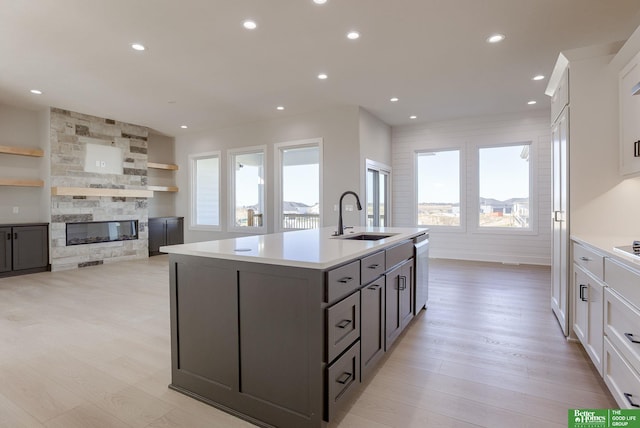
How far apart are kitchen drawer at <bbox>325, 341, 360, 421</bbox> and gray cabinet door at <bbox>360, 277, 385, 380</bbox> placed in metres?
0.09

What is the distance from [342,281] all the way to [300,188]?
17.1 ft

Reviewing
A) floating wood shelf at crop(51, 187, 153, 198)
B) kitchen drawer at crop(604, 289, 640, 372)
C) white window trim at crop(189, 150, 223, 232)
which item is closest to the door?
kitchen drawer at crop(604, 289, 640, 372)

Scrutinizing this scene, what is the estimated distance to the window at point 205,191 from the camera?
26.7 ft

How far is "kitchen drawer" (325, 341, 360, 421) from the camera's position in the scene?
65.8 inches

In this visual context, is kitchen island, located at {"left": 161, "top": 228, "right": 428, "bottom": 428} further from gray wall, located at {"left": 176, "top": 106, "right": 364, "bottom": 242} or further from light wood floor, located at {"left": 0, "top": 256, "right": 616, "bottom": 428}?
gray wall, located at {"left": 176, "top": 106, "right": 364, "bottom": 242}

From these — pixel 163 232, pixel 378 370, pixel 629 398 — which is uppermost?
pixel 163 232

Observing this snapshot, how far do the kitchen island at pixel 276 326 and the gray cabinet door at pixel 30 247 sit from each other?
5.66 m

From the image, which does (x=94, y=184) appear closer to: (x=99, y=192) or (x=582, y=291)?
(x=99, y=192)

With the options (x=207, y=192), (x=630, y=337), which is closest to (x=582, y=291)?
(x=630, y=337)

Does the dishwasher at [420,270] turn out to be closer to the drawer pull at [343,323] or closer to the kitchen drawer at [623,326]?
the kitchen drawer at [623,326]

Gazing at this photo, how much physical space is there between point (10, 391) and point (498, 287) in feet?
17.0

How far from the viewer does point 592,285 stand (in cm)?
232

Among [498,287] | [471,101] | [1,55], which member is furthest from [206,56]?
[498,287]

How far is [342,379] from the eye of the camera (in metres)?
1.81
